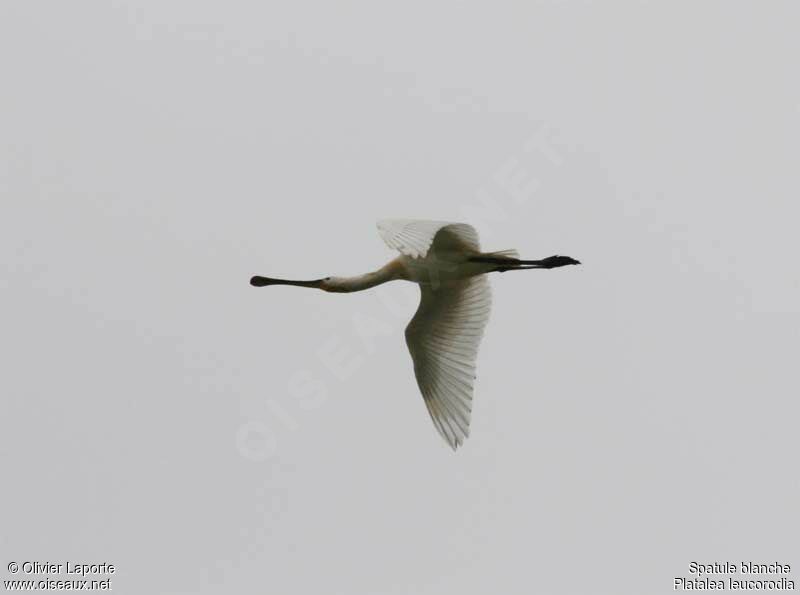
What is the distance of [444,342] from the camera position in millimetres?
11453

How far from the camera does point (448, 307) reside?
11523mm

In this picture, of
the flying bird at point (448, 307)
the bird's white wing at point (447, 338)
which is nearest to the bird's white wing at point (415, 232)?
the flying bird at point (448, 307)

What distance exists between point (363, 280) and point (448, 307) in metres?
0.78

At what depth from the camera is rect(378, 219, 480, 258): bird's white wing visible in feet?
28.1

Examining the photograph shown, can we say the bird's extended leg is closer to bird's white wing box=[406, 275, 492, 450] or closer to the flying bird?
the flying bird

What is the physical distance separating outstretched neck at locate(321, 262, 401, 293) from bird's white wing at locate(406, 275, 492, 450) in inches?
13.3

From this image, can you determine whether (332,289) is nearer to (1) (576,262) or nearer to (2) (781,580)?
(1) (576,262)

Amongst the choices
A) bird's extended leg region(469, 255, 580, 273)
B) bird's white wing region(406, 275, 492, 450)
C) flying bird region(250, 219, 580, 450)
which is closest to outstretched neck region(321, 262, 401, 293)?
flying bird region(250, 219, 580, 450)

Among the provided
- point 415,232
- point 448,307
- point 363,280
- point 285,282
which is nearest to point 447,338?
point 448,307

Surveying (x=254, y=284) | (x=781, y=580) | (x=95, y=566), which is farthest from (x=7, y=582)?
(x=781, y=580)

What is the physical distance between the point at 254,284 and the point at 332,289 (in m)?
0.88

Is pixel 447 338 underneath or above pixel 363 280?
underneath

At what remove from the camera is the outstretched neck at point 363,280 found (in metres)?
11.3

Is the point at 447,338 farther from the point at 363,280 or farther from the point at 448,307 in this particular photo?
the point at 363,280
